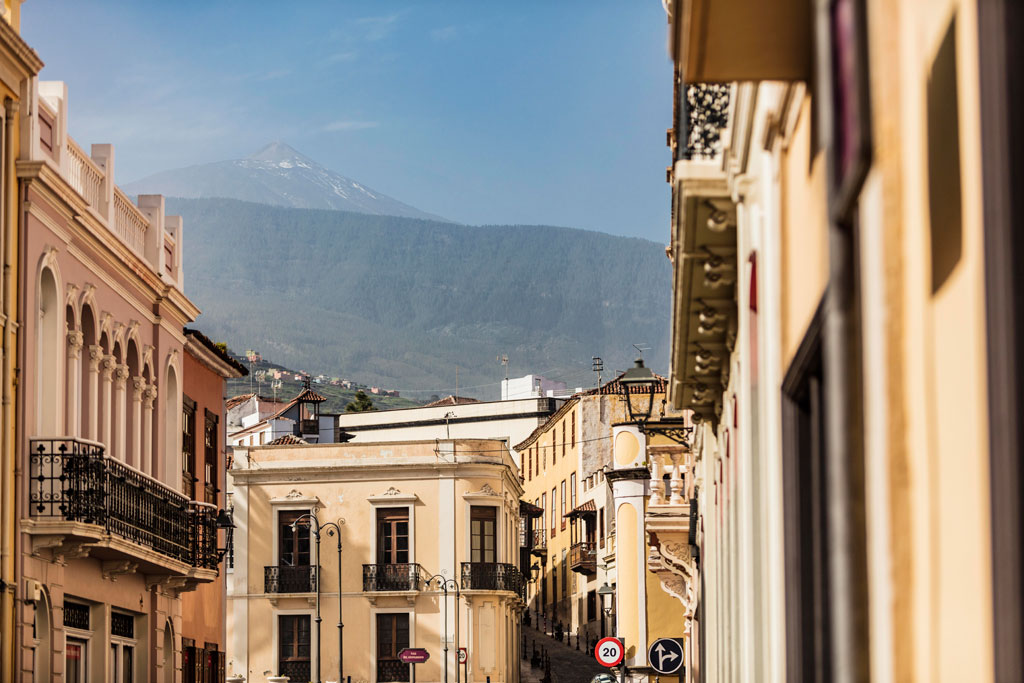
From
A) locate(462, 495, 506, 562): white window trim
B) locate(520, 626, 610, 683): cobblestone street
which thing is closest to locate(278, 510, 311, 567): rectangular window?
locate(462, 495, 506, 562): white window trim

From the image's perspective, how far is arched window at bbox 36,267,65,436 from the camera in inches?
877

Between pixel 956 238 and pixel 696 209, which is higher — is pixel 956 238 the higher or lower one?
the lower one

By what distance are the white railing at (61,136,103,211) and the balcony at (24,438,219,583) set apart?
3.94 meters

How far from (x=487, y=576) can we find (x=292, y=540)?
6.88 m

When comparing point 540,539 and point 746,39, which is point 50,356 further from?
point 540,539

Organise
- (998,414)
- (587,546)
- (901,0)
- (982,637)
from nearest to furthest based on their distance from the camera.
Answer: (998,414)
(982,637)
(901,0)
(587,546)

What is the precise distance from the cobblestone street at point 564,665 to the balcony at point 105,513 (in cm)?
3210

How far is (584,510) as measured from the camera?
259ft

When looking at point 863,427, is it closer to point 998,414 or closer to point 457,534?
point 998,414

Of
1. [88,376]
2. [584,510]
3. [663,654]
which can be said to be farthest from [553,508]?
[88,376]

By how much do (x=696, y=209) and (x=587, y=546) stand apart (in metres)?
68.9

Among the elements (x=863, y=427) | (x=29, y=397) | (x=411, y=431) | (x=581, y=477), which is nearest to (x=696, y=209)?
(x=863, y=427)

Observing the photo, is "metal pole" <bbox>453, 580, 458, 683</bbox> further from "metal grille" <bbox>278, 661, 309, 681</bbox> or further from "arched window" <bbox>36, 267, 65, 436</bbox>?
"arched window" <bbox>36, 267, 65, 436</bbox>

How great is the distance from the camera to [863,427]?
4199 mm
